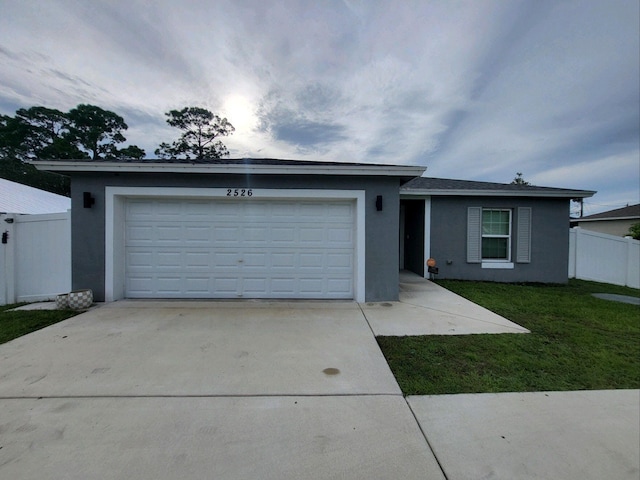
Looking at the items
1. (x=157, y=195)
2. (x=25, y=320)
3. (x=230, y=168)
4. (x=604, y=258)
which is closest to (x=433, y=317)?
(x=230, y=168)

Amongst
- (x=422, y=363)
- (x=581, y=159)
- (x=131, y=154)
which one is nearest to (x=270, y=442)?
(x=422, y=363)

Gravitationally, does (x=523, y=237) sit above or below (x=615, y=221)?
below

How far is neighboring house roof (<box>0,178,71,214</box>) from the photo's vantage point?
10.0 meters

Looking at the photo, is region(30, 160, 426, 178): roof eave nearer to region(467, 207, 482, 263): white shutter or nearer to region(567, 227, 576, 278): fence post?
region(467, 207, 482, 263): white shutter

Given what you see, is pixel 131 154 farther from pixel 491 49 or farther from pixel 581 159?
pixel 581 159

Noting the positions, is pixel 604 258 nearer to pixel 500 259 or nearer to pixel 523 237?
pixel 523 237

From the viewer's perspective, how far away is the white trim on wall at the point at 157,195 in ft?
18.9

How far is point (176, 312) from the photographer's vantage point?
514cm

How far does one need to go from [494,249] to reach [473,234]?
35.8 inches

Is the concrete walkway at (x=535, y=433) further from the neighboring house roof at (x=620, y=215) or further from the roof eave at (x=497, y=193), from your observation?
the neighboring house roof at (x=620, y=215)

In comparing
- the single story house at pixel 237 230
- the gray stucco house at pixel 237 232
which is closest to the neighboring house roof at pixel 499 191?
the gray stucco house at pixel 237 232

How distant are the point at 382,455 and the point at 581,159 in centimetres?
1603

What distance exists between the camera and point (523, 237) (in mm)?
8625

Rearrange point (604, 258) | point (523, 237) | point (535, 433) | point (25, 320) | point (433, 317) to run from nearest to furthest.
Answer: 1. point (535, 433)
2. point (25, 320)
3. point (433, 317)
4. point (523, 237)
5. point (604, 258)
